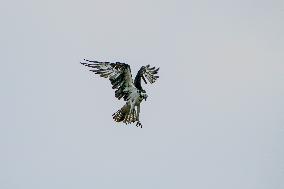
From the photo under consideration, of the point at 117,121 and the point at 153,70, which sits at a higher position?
the point at 153,70

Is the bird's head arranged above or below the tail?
above

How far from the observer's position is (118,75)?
31562 mm

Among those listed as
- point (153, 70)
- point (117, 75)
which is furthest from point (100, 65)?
point (153, 70)

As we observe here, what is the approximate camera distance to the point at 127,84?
105 ft

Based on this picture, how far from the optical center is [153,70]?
1307 inches

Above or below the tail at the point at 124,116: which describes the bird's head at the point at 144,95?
above

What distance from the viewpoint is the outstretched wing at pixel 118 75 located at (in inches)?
1228

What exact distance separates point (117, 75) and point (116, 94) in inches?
43.3

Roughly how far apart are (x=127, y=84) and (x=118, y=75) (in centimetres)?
73

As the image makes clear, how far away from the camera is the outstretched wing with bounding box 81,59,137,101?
31.2 m

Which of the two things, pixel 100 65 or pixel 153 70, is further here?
pixel 153 70

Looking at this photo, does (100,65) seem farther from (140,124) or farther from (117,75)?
(140,124)

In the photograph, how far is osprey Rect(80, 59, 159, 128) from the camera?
31.3 metres

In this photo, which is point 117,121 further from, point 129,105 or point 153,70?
point 153,70
